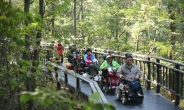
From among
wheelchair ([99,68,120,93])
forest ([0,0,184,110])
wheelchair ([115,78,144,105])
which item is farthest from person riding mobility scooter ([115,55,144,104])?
forest ([0,0,184,110])

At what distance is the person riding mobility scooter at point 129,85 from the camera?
21.4 feet

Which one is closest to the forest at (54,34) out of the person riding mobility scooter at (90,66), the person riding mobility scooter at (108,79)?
the person riding mobility scooter at (90,66)

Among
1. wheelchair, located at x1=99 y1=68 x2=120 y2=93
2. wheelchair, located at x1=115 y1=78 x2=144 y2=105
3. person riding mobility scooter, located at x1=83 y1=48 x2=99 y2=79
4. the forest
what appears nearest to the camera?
the forest

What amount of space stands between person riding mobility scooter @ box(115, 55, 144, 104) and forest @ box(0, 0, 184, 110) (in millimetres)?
1316

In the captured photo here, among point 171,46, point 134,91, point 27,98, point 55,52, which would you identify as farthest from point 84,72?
point 27,98

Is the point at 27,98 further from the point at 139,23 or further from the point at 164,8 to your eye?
the point at 139,23

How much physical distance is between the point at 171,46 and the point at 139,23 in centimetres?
293

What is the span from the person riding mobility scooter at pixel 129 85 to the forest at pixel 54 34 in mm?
1316

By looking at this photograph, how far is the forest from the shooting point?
7.34 ft

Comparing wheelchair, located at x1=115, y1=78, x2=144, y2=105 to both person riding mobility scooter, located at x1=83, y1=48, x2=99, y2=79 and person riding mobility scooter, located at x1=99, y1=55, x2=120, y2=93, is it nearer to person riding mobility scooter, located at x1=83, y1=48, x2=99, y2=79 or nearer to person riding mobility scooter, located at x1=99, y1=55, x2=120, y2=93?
person riding mobility scooter, located at x1=99, y1=55, x2=120, y2=93

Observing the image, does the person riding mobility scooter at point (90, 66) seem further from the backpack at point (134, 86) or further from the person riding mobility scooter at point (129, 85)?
the backpack at point (134, 86)

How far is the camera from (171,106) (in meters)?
6.61

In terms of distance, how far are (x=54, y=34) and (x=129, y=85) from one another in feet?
8.85

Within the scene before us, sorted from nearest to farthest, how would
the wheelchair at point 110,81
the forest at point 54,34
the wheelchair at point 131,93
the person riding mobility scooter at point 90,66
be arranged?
the forest at point 54,34 < the wheelchair at point 131,93 < the wheelchair at point 110,81 < the person riding mobility scooter at point 90,66
